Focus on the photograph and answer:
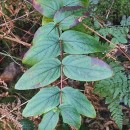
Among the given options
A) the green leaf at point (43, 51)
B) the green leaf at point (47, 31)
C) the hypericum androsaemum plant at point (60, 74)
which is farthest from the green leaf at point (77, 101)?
Answer: the green leaf at point (47, 31)

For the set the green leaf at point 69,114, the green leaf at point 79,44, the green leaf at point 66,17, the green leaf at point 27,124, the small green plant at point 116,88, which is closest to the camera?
the green leaf at point 69,114

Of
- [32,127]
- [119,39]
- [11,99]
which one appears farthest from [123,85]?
[11,99]

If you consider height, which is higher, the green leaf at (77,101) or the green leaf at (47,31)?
the green leaf at (47,31)

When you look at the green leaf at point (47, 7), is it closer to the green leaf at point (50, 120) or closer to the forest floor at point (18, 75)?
the forest floor at point (18, 75)

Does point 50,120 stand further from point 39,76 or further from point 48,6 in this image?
point 48,6

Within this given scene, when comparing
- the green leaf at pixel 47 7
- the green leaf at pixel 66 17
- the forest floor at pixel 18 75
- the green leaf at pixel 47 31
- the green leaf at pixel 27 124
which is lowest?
the green leaf at pixel 27 124

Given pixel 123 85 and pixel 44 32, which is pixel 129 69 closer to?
pixel 123 85

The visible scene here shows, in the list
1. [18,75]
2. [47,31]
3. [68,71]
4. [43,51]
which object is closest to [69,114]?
[68,71]
